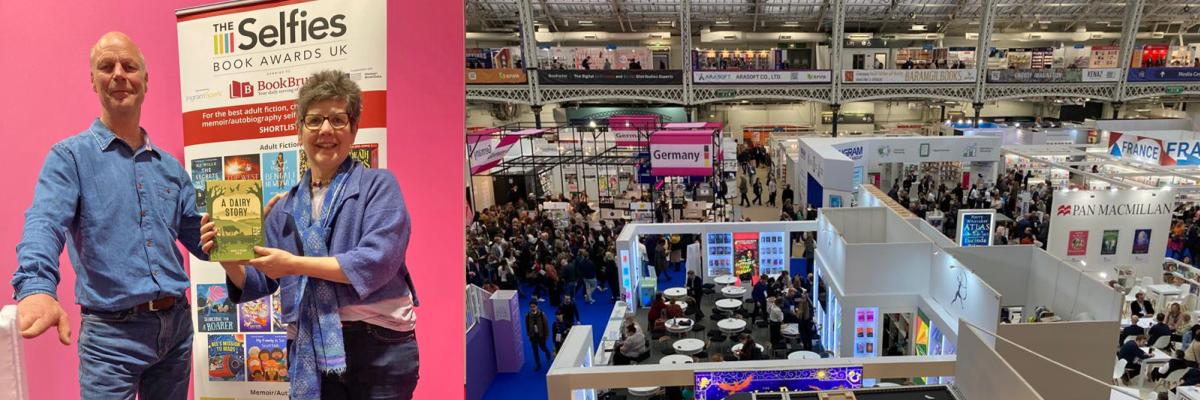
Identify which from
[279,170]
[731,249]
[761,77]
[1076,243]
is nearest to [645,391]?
[731,249]

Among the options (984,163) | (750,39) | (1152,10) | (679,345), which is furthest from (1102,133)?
(679,345)

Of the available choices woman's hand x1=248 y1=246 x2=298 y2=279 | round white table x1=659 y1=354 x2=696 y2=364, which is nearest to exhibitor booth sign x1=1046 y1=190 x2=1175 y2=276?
round white table x1=659 y1=354 x2=696 y2=364

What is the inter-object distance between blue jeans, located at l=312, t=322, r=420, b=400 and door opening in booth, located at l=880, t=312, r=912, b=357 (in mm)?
7681

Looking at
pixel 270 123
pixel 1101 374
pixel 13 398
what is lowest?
pixel 1101 374

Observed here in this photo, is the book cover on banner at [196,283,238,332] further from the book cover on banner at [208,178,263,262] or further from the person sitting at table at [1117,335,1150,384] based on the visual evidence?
the person sitting at table at [1117,335,1150,384]

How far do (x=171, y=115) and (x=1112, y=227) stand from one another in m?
13.6

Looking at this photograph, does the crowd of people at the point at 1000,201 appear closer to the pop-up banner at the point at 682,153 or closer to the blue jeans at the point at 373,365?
the pop-up banner at the point at 682,153

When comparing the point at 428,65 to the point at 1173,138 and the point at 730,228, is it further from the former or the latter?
the point at 1173,138

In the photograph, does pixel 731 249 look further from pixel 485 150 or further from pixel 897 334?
pixel 485 150

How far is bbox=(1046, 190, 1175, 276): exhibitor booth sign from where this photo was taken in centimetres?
1080

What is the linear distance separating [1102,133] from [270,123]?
24024 mm

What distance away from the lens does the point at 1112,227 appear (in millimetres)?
11000

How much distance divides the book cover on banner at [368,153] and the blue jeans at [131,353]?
703mm

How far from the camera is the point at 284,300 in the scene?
1807 millimetres
